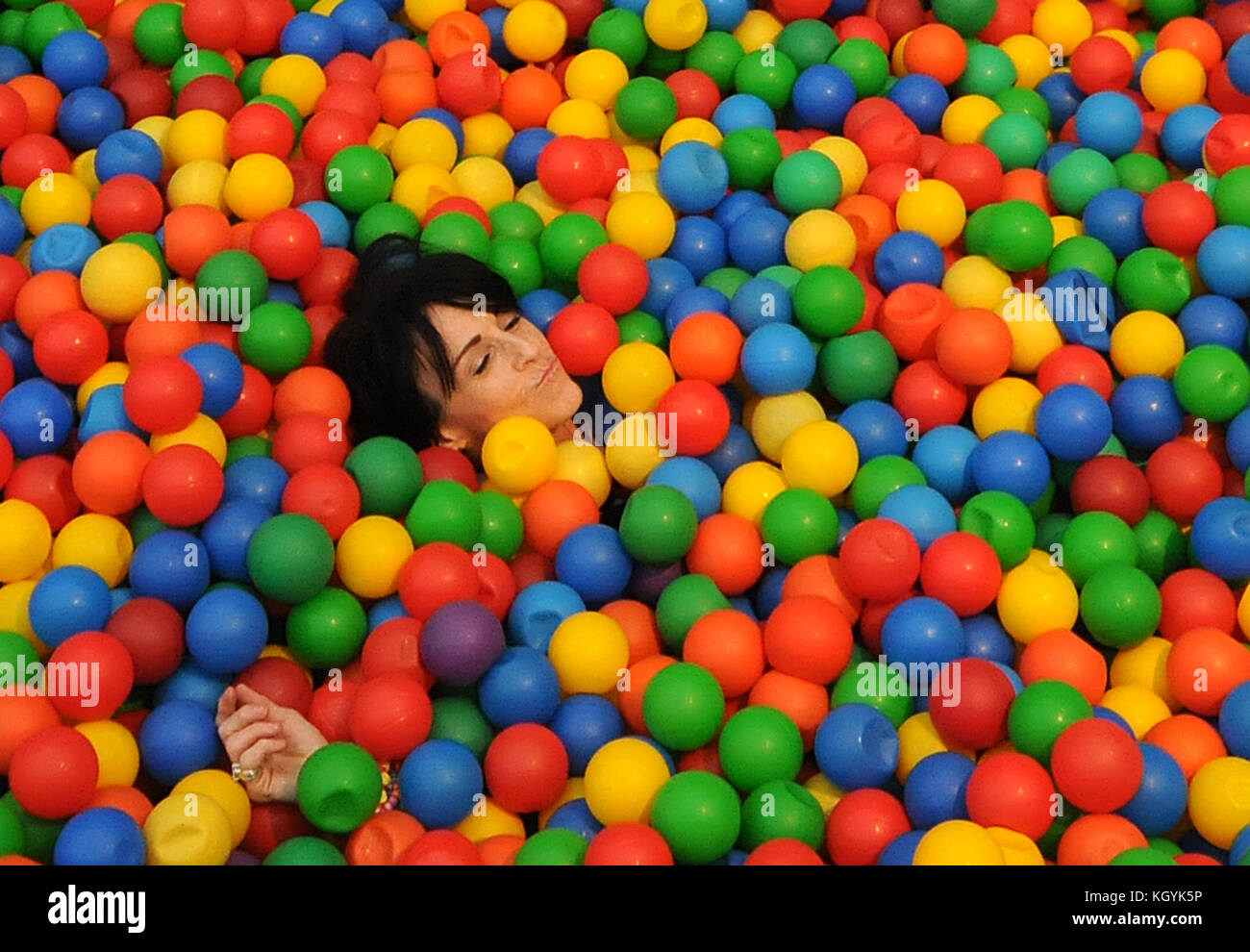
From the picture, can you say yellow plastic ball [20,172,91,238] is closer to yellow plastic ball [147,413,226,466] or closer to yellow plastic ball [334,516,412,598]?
yellow plastic ball [147,413,226,466]

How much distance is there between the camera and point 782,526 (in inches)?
96.6

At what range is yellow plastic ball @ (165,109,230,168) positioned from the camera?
2.99 m

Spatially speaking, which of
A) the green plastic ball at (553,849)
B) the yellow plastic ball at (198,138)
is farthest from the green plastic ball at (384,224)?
the green plastic ball at (553,849)

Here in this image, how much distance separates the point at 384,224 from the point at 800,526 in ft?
3.41

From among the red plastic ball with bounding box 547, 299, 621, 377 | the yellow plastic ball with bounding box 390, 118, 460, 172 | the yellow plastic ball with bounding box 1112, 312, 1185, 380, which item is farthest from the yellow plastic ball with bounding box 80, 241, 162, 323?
the yellow plastic ball with bounding box 1112, 312, 1185, 380

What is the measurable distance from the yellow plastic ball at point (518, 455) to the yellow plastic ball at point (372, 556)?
0.25m

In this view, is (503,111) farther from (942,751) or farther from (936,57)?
(942,751)

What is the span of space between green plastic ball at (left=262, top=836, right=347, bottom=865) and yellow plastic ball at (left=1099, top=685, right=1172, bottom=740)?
116 centimetres

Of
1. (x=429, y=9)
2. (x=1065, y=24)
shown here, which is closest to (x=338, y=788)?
(x=429, y=9)

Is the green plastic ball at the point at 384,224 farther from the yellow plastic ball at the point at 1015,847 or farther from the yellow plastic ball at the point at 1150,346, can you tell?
the yellow plastic ball at the point at 1015,847

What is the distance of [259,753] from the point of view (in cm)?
213

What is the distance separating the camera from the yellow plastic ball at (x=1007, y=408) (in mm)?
2566

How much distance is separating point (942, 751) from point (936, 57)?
164cm

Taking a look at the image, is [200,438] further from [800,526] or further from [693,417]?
[800,526]
